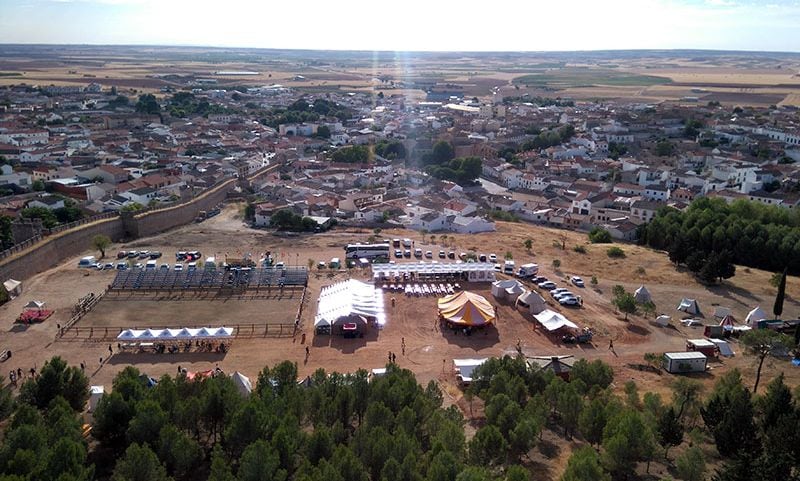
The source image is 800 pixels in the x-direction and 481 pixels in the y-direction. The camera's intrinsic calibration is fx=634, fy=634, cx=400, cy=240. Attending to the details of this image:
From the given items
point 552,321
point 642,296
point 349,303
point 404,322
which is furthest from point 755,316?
point 349,303

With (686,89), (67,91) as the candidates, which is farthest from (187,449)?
(686,89)

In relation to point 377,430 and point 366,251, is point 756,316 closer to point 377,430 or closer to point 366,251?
point 366,251

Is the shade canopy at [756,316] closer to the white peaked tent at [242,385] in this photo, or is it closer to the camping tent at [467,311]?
the camping tent at [467,311]

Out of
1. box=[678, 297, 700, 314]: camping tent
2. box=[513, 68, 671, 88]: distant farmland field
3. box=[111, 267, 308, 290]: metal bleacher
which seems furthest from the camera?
box=[513, 68, 671, 88]: distant farmland field

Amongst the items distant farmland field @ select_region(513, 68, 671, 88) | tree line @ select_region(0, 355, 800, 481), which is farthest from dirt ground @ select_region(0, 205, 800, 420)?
distant farmland field @ select_region(513, 68, 671, 88)

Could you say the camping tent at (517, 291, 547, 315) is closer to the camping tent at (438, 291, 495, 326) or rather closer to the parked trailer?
the camping tent at (438, 291, 495, 326)

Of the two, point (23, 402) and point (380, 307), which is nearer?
point (23, 402)

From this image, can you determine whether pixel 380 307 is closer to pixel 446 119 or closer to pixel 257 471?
pixel 257 471
